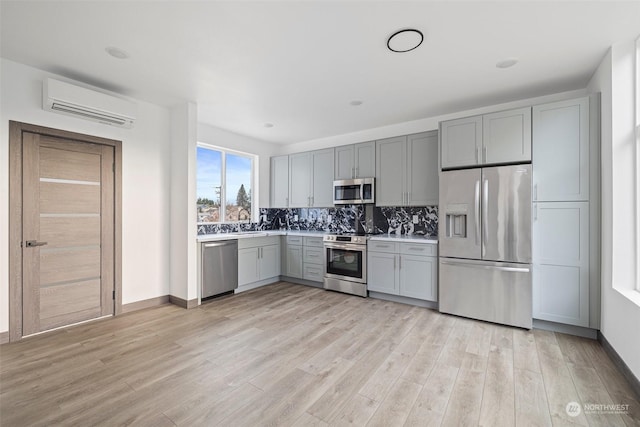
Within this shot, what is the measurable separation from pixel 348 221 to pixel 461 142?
7.73 ft

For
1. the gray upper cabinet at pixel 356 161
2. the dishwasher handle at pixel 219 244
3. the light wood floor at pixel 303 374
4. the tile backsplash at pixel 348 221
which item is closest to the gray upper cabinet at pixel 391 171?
the gray upper cabinet at pixel 356 161

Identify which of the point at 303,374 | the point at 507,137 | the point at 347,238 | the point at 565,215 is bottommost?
the point at 303,374

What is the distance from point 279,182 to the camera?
18.7ft

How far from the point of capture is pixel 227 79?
3072 millimetres

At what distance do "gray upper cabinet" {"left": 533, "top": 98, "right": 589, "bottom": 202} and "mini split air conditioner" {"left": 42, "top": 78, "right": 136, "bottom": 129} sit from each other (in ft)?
15.2

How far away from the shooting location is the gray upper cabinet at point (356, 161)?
458 centimetres

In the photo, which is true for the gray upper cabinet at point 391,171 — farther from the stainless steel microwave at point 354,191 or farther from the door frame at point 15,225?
the door frame at point 15,225

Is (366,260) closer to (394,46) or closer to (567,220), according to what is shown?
(567,220)

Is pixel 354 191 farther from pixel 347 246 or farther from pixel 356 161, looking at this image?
pixel 347 246

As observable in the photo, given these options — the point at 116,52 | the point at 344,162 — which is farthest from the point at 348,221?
the point at 116,52

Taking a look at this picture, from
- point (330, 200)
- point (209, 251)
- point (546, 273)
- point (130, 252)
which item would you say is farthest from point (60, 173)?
point (546, 273)

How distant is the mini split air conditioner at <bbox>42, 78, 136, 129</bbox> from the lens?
109 inches

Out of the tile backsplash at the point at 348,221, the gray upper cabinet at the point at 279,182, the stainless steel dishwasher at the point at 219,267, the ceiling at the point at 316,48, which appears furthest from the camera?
the gray upper cabinet at the point at 279,182

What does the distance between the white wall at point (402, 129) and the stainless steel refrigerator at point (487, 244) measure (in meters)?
1.12
